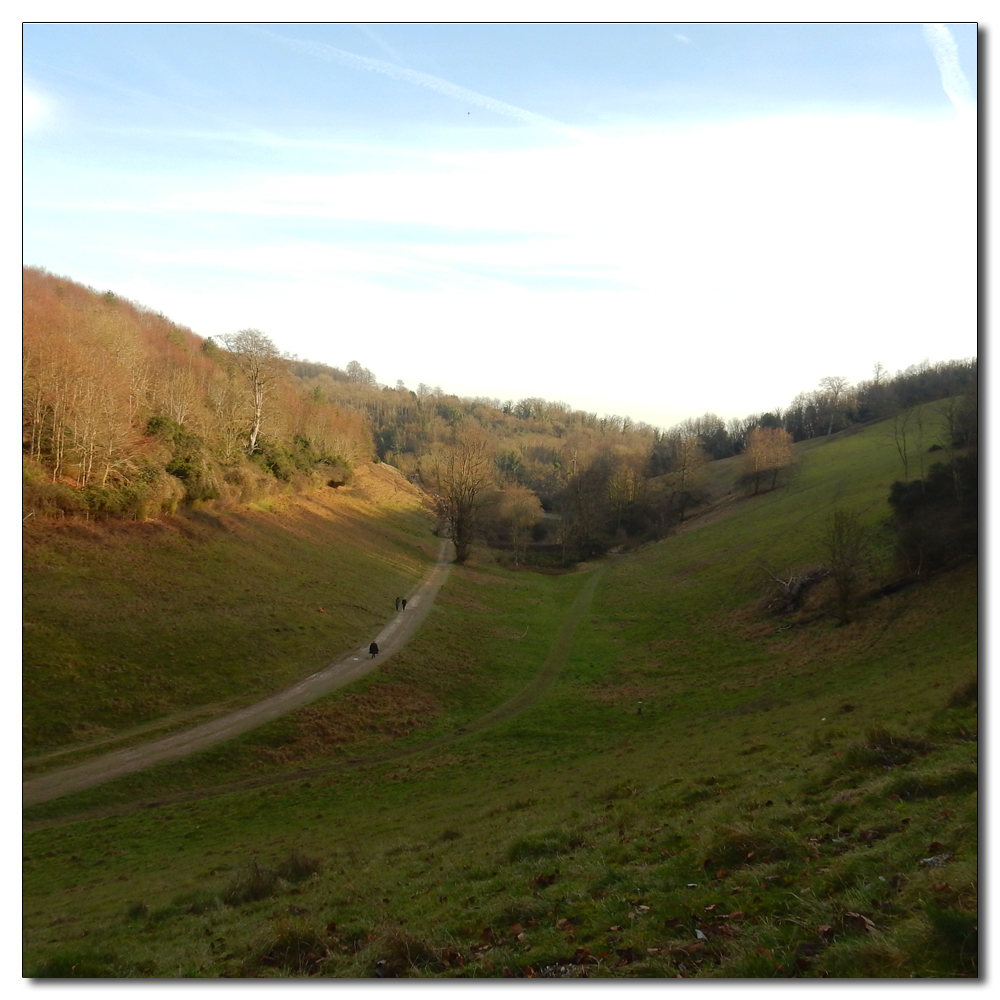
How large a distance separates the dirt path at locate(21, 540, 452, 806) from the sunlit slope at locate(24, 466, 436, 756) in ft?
4.24

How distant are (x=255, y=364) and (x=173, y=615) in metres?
42.2

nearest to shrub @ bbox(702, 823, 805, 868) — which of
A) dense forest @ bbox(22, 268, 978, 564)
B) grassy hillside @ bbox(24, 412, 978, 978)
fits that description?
grassy hillside @ bbox(24, 412, 978, 978)

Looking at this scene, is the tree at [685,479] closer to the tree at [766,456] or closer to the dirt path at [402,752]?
the tree at [766,456]

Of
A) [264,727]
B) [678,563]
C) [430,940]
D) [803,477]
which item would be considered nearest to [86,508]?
[264,727]

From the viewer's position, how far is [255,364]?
69312 millimetres

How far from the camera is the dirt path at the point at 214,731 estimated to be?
21.7 meters

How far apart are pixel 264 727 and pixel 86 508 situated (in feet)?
63.2

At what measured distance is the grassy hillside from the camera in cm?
740

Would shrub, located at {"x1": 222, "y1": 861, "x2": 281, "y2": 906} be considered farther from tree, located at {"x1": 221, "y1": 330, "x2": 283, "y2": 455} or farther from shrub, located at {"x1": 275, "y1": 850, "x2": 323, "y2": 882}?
tree, located at {"x1": 221, "y1": 330, "x2": 283, "y2": 455}

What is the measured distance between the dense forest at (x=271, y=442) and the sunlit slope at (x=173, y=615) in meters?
3.07

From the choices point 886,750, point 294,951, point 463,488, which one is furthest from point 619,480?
point 294,951

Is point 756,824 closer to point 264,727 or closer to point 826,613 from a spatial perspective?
point 264,727

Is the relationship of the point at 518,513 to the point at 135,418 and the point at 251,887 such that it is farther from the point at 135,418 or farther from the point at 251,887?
the point at 251,887

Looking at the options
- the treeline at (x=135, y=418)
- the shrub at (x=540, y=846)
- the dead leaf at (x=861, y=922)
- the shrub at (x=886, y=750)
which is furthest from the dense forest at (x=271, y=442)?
the shrub at (x=540, y=846)
